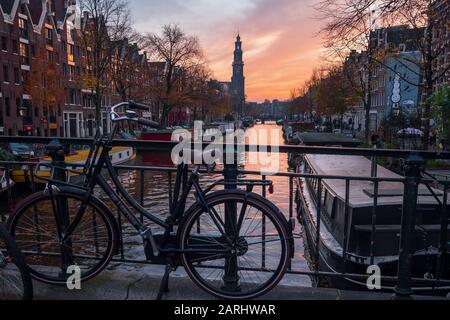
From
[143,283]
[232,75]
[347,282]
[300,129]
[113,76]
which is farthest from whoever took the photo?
[232,75]

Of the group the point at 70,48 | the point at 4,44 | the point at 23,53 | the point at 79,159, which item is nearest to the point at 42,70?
the point at 4,44

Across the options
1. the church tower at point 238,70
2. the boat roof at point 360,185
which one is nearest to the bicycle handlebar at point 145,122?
the boat roof at point 360,185

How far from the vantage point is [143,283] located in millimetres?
3537

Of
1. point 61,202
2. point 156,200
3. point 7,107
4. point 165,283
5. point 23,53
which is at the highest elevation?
point 23,53

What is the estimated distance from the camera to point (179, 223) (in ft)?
10.4

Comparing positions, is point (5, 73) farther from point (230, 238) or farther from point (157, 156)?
point (230, 238)

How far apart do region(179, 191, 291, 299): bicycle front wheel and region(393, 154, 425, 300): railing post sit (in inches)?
33.2

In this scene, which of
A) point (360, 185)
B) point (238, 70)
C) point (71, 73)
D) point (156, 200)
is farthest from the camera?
point (238, 70)

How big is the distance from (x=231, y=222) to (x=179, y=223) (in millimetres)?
391

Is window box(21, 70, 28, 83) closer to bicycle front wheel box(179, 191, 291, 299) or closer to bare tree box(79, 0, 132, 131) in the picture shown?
bare tree box(79, 0, 132, 131)

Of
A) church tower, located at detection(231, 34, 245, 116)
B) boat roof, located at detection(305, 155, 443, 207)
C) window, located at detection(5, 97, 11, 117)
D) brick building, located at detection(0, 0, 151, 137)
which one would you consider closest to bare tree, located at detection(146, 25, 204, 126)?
brick building, located at detection(0, 0, 151, 137)
